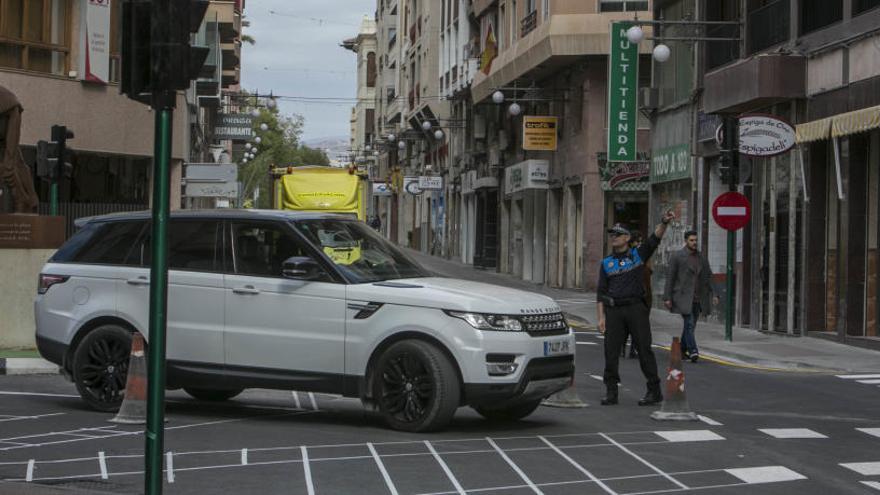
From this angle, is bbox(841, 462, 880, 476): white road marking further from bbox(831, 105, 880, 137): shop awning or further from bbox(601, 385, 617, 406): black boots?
bbox(831, 105, 880, 137): shop awning

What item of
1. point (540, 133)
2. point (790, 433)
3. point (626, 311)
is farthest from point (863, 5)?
point (540, 133)

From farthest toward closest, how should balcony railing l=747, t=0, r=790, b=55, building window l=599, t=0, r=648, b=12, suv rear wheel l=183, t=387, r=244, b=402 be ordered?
building window l=599, t=0, r=648, b=12 → balcony railing l=747, t=0, r=790, b=55 → suv rear wheel l=183, t=387, r=244, b=402

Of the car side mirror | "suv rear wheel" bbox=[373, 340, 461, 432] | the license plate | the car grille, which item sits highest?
the car side mirror

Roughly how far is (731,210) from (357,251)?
1244 centimetres

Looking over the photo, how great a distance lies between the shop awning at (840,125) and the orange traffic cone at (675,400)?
30.8ft

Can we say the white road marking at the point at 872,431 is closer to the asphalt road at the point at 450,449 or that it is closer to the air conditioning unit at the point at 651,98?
the asphalt road at the point at 450,449

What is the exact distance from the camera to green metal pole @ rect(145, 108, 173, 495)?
6.85m

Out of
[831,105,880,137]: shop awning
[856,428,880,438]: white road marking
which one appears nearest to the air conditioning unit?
[831,105,880,137]: shop awning

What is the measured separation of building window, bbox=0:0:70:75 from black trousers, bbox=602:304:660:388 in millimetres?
21153

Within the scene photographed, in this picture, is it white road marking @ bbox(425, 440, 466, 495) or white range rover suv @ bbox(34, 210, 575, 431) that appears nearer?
white road marking @ bbox(425, 440, 466, 495)

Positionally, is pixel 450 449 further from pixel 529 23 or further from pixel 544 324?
pixel 529 23

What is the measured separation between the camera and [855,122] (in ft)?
71.2

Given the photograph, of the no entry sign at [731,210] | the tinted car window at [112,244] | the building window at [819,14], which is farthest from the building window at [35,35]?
the tinted car window at [112,244]

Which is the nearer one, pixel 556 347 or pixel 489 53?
pixel 556 347
